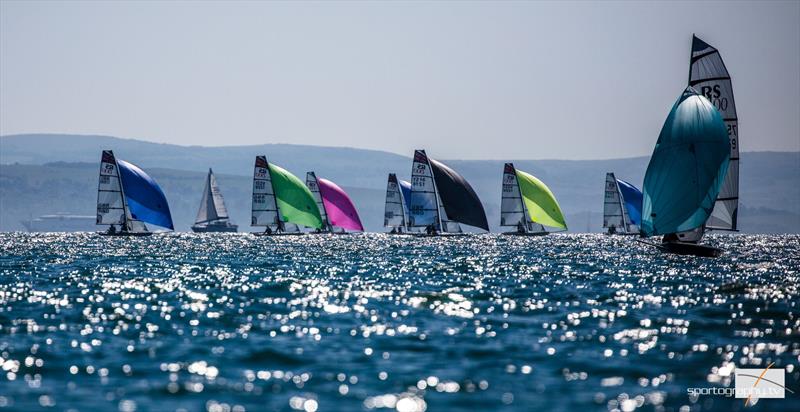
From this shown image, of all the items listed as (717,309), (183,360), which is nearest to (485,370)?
(183,360)

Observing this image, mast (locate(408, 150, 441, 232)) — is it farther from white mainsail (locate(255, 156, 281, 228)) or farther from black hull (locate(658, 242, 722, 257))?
black hull (locate(658, 242, 722, 257))

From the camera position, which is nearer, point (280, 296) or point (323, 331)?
point (323, 331)

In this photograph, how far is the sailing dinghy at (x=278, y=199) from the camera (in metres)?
98.6

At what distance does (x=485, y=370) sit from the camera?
57.4 feet

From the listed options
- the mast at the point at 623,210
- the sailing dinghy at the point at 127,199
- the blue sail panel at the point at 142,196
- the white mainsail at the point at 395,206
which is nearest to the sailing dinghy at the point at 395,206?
the white mainsail at the point at 395,206

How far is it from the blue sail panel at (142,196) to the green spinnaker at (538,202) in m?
33.8

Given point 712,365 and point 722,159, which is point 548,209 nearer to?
point 722,159

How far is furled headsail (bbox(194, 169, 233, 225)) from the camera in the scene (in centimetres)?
13600

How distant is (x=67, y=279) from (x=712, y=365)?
26.0 m

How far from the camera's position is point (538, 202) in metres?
105

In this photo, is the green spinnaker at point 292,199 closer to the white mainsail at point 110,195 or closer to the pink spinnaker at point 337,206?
the pink spinnaker at point 337,206

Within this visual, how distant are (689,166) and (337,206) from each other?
68.1 m

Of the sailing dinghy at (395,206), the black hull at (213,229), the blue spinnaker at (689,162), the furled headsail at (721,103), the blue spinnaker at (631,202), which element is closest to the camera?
the blue spinnaker at (689,162)

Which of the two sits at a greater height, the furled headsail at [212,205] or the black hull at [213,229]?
the furled headsail at [212,205]
